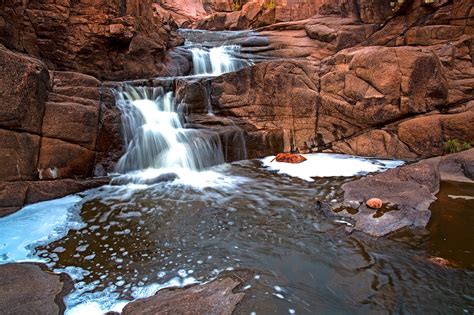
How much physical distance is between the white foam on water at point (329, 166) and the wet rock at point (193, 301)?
4.38 m

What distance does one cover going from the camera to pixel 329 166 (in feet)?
26.8

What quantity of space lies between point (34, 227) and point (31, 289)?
6.29 feet

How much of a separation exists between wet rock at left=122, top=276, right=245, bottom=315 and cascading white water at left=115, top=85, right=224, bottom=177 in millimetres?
4857

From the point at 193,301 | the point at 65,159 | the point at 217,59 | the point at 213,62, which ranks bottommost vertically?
the point at 193,301

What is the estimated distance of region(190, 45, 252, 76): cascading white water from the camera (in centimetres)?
1391

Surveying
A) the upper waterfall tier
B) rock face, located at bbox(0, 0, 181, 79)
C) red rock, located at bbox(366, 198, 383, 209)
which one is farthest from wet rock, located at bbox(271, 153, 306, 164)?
rock face, located at bbox(0, 0, 181, 79)

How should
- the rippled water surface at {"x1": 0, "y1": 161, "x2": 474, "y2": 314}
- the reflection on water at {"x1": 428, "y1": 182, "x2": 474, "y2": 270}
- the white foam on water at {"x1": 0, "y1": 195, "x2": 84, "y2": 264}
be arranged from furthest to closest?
the white foam on water at {"x1": 0, "y1": 195, "x2": 84, "y2": 264}, the reflection on water at {"x1": 428, "y1": 182, "x2": 474, "y2": 270}, the rippled water surface at {"x1": 0, "y1": 161, "x2": 474, "y2": 314}

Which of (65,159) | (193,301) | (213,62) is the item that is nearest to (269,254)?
(193,301)

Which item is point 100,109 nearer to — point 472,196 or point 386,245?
point 386,245

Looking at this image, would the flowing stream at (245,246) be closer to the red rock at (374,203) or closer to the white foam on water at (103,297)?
the white foam on water at (103,297)

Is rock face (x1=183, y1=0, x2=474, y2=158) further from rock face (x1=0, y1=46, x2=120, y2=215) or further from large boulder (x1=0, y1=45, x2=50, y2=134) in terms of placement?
large boulder (x1=0, y1=45, x2=50, y2=134)

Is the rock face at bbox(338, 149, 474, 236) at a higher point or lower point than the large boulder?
lower

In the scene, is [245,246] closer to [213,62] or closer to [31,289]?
[31,289]

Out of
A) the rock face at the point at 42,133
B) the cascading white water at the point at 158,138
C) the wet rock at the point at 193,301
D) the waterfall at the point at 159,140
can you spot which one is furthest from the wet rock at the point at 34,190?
the wet rock at the point at 193,301
